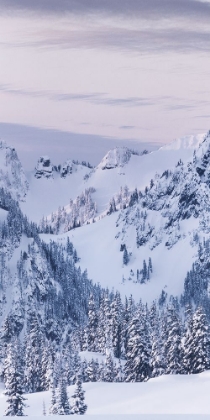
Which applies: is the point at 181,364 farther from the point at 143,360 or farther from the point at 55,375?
the point at 55,375

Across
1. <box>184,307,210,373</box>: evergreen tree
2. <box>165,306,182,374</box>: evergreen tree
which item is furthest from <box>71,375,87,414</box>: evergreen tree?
<box>165,306,182,374</box>: evergreen tree

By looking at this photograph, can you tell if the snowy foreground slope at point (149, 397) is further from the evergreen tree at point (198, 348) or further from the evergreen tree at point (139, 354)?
the evergreen tree at point (198, 348)

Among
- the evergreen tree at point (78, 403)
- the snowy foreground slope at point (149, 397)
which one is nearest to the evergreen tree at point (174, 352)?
the snowy foreground slope at point (149, 397)

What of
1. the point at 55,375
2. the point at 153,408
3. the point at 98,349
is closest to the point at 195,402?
the point at 153,408

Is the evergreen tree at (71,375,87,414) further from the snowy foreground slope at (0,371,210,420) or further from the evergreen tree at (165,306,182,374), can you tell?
the evergreen tree at (165,306,182,374)

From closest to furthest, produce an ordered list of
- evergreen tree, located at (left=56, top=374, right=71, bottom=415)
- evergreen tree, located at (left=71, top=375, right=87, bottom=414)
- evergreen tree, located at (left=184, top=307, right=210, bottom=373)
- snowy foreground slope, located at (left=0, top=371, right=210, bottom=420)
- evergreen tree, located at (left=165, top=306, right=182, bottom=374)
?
snowy foreground slope, located at (left=0, top=371, right=210, bottom=420) < evergreen tree, located at (left=71, top=375, right=87, bottom=414) < evergreen tree, located at (left=56, top=374, right=71, bottom=415) < evergreen tree, located at (left=184, top=307, right=210, bottom=373) < evergreen tree, located at (left=165, top=306, right=182, bottom=374)

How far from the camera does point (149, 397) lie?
59.2 meters

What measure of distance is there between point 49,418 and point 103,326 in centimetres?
9398

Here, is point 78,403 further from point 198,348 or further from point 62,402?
point 198,348

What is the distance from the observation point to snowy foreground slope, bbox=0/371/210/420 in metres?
52.1

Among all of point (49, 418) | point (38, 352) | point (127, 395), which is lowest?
point (38, 352)

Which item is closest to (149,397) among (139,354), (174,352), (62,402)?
(62,402)

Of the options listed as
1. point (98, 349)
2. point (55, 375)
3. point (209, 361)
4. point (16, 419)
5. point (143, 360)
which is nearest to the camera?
point (16, 419)

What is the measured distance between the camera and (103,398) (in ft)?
224
